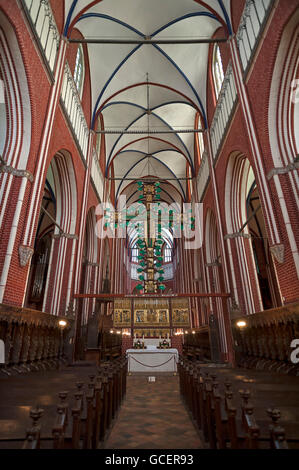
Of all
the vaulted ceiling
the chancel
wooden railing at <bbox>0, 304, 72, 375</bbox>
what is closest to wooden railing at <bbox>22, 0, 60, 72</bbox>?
the chancel

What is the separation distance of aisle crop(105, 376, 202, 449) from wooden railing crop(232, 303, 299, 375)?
7.51 ft

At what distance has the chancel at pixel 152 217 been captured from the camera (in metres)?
3.21

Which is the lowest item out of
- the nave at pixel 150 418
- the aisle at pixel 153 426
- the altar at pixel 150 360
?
the aisle at pixel 153 426

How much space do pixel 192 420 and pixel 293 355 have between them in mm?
2513

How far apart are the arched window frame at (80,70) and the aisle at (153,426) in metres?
12.2

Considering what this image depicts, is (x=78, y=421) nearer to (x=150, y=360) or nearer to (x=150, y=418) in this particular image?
(x=150, y=418)

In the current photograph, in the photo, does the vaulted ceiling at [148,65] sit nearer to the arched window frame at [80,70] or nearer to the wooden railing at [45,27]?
the arched window frame at [80,70]

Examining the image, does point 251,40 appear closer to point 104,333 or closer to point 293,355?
point 293,355

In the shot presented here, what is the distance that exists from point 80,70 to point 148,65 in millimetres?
3688

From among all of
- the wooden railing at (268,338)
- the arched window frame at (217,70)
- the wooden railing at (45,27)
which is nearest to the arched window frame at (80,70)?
the wooden railing at (45,27)

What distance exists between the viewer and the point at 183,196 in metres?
21.3

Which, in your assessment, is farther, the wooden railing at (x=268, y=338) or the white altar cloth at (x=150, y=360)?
the white altar cloth at (x=150, y=360)

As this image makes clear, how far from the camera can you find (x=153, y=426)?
13.6 feet
